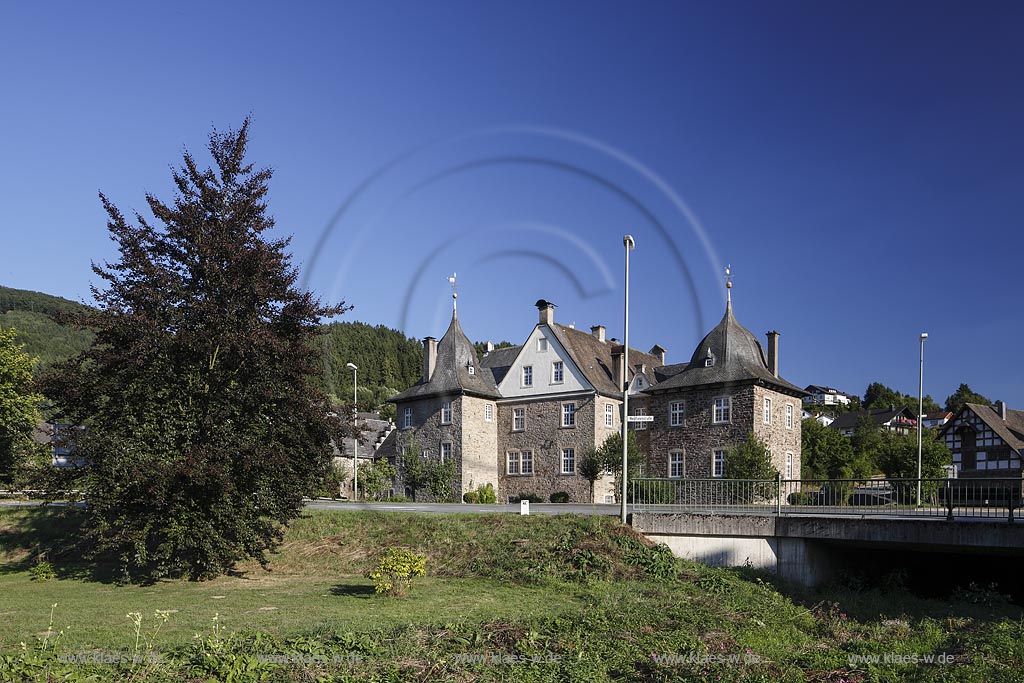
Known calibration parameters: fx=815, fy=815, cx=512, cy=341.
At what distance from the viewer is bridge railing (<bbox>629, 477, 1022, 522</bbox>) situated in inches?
875

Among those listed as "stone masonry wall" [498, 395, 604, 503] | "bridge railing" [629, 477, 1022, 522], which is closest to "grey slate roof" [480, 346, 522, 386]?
"stone masonry wall" [498, 395, 604, 503]

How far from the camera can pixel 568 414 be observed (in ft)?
189

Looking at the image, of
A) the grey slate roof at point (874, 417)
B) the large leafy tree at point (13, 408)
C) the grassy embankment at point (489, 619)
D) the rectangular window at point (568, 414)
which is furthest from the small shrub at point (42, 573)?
the grey slate roof at point (874, 417)

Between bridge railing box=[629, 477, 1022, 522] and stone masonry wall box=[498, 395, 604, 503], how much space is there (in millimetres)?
25832

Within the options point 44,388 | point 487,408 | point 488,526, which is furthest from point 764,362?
point 44,388

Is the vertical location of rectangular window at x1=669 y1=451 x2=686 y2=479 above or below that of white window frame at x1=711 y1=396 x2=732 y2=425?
below

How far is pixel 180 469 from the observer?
2039 centimetres

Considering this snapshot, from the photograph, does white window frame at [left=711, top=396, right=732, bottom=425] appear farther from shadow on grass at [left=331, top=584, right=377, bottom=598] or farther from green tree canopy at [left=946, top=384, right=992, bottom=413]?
green tree canopy at [left=946, top=384, right=992, bottom=413]

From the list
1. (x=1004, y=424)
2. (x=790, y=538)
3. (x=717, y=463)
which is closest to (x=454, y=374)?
(x=717, y=463)

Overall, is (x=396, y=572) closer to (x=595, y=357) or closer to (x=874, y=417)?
(x=595, y=357)

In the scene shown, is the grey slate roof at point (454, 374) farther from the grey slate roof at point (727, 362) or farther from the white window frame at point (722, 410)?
the white window frame at point (722, 410)

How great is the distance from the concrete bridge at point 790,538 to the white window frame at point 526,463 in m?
34.6

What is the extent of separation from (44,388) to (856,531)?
2218 centimetres

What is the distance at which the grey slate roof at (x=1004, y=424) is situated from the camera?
90438 millimetres
